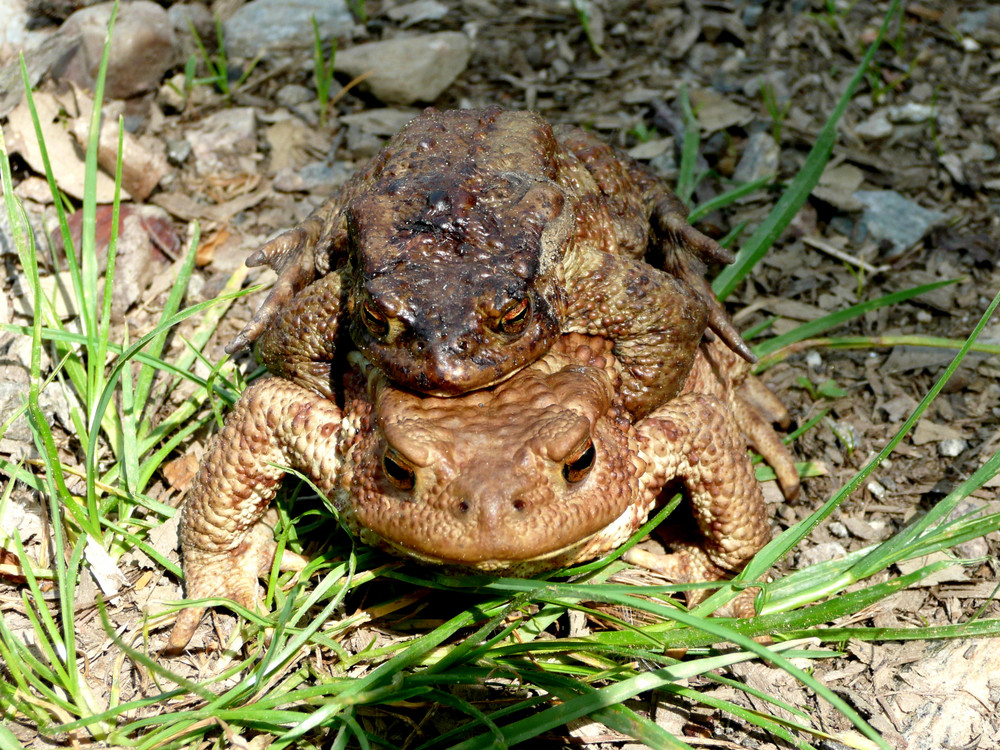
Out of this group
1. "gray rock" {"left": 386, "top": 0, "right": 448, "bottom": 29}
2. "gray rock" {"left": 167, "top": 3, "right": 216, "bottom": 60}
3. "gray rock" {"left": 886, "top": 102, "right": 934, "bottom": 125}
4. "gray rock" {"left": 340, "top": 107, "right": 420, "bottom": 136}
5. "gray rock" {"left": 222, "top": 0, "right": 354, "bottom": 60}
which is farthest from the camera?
"gray rock" {"left": 386, "top": 0, "right": 448, "bottom": 29}

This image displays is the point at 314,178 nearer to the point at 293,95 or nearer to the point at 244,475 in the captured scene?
the point at 293,95

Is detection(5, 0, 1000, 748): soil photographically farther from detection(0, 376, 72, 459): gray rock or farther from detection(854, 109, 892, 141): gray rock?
detection(0, 376, 72, 459): gray rock

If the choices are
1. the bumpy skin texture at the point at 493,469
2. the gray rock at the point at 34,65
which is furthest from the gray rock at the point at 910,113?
the gray rock at the point at 34,65

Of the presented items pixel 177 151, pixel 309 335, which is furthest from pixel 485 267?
pixel 177 151

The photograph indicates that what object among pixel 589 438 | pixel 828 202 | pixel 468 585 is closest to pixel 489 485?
pixel 589 438

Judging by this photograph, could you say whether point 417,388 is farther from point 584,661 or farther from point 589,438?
point 584,661

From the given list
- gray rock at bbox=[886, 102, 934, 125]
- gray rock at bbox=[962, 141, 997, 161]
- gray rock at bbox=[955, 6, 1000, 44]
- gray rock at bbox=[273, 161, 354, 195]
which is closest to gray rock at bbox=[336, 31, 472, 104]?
gray rock at bbox=[273, 161, 354, 195]
